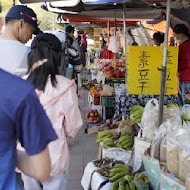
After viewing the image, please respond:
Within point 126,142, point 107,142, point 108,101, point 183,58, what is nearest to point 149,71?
point 126,142

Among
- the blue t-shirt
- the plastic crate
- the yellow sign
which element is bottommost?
the plastic crate

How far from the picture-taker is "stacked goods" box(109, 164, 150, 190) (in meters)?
3.33

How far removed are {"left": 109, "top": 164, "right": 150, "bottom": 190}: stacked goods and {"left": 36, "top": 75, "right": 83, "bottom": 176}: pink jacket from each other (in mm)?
658

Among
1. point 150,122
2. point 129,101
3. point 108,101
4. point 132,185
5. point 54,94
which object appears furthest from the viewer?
point 108,101

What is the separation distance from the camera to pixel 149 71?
451cm

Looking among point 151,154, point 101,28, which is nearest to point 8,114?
point 151,154

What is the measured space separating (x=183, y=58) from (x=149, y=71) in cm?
208

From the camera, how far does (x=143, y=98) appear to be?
571cm

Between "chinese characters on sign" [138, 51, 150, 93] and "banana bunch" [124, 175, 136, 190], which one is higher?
"chinese characters on sign" [138, 51, 150, 93]

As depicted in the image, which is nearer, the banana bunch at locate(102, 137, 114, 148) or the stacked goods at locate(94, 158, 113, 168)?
the stacked goods at locate(94, 158, 113, 168)

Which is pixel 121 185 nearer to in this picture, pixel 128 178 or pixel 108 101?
pixel 128 178

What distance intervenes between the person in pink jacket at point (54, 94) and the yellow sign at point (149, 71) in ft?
5.36

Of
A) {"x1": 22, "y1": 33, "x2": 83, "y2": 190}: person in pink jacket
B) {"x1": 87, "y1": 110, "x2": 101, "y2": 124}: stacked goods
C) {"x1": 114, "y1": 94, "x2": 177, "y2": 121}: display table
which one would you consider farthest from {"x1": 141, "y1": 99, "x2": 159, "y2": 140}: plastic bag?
{"x1": 87, "y1": 110, "x2": 101, "y2": 124}: stacked goods

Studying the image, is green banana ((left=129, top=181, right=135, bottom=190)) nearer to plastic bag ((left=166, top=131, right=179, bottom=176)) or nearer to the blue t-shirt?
plastic bag ((left=166, top=131, right=179, bottom=176))
